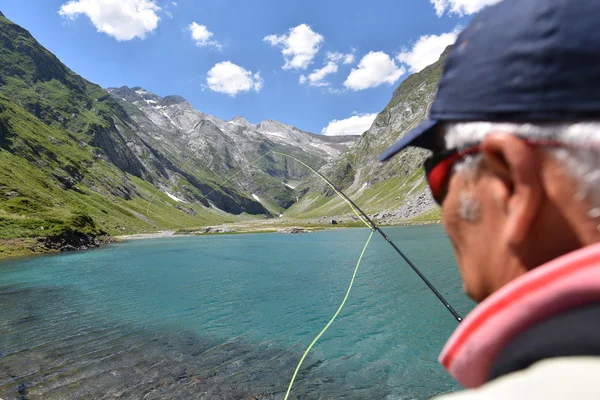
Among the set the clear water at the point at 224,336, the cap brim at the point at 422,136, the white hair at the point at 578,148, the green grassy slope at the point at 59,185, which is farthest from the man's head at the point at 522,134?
the green grassy slope at the point at 59,185

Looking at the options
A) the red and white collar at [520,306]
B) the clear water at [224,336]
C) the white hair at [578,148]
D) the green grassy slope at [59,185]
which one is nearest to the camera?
the red and white collar at [520,306]

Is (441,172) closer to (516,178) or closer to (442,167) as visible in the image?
(442,167)

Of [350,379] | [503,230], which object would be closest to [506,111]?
[503,230]

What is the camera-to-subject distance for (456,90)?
1.43 m

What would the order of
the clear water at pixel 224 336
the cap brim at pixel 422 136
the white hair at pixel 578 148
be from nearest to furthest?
the white hair at pixel 578 148 → the cap brim at pixel 422 136 → the clear water at pixel 224 336

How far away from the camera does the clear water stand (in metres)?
11.2

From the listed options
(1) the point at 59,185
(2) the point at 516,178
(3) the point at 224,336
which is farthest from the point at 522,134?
(1) the point at 59,185

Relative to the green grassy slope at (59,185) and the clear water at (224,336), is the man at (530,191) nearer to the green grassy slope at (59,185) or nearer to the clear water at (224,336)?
the clear water at (224,336)

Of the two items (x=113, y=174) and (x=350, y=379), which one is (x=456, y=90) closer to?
(x=350, y=379)

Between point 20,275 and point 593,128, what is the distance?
45659 mm

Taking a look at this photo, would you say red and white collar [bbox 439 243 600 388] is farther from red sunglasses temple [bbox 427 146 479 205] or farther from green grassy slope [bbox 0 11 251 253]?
green grassy slope [bbox 0 11 251 253]

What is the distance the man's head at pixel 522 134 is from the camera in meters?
1.08

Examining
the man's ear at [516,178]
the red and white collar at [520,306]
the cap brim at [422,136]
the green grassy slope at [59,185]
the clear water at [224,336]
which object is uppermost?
the green grassy slope at [59,185]

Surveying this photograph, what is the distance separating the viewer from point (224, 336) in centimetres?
1647
